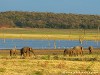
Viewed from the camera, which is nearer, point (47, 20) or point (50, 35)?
point (50, 35)

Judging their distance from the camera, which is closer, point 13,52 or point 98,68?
point 98,68

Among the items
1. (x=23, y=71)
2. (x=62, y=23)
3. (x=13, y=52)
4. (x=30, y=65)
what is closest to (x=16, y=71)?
(x=23, y=71)

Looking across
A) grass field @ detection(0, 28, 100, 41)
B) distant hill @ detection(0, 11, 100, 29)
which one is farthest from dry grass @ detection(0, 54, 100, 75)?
distant hill @ detection(0, 11, 100, 29)

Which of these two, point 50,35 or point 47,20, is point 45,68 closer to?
point 50,35

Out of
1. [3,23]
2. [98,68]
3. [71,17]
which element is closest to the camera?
[98,68]

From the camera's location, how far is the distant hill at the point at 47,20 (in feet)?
516

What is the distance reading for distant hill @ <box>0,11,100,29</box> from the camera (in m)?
157

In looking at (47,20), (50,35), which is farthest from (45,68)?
(47,20)

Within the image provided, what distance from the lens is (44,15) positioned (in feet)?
604

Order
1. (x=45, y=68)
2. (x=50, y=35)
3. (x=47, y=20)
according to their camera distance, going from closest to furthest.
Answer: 1. (x=45, y=68)
2. (x=50, y=35)
3. (x=47, y=20)

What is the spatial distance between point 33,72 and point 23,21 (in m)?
136

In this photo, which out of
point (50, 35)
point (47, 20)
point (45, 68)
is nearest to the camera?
point (45, 68)

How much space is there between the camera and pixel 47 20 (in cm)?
17288

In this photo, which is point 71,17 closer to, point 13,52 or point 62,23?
point 62,23
